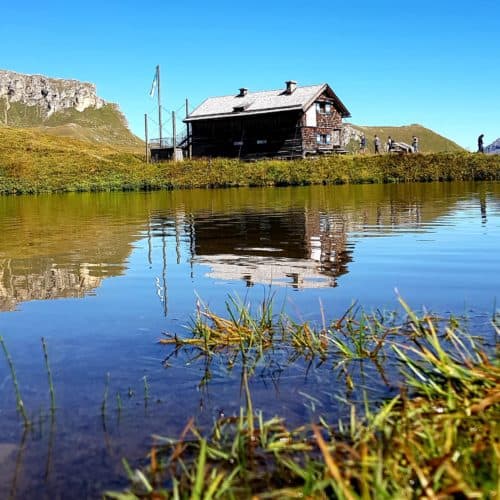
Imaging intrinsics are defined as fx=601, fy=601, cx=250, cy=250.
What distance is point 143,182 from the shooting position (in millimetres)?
55625

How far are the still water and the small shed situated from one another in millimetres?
43116

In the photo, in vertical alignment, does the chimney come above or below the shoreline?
above

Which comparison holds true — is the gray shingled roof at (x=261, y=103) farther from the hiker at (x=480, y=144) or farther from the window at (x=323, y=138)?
the hiker at (x=480, y=144)

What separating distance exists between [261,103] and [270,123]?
8.34ft

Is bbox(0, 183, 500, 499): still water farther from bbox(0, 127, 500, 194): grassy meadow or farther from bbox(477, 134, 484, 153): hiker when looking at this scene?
bbox(477, 134, 484, 153): hiker

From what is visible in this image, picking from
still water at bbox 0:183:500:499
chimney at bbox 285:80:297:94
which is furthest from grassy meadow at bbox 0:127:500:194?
still water at bbox 0:183:500:499

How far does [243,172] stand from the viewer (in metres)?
55.9

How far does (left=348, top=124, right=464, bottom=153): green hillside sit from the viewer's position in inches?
6388

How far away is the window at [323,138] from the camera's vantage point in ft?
214

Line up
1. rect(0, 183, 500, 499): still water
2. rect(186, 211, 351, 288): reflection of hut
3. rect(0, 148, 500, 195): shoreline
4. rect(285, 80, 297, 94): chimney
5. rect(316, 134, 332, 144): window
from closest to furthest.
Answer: rect(0, 183, 500, 499): still water → rect(186, 211, 351, 288): reflection of hut → rect(0, 148, 500, 195): shoreline → rect(285, 80, 297, 94): chimney → rect(316, 134, 332, 144): window

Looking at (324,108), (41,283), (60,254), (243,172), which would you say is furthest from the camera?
(324,108)

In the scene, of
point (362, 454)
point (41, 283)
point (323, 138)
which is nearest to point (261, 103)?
point (323, 138)

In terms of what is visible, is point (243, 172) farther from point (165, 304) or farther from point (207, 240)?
point (165, 304)

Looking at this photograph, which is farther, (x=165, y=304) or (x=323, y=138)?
(x=323, y=138)
